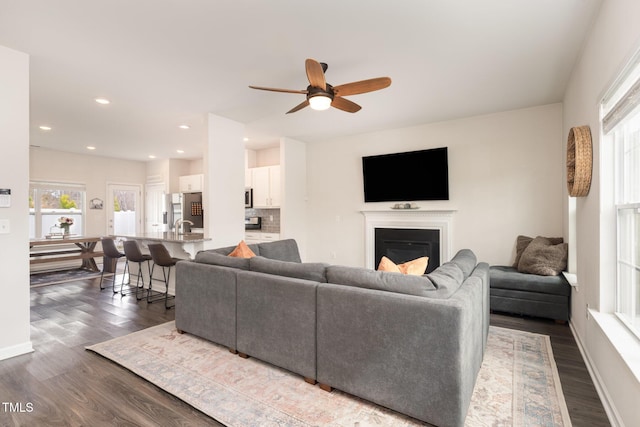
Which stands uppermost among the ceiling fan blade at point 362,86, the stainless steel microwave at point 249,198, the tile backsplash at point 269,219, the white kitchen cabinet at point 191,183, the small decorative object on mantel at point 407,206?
the ceiling fan blade at point 362,86

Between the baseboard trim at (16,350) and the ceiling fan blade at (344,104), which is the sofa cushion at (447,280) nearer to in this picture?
the ceiling fan blade at (344,104)

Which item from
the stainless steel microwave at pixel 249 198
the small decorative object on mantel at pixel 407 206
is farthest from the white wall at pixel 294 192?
the small decorative object on mantel at pixel 407 206

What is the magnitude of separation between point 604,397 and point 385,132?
4.33 metres

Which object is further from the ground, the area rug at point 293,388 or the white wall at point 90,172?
the white wall at point 90,172

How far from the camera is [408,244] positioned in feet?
16.8

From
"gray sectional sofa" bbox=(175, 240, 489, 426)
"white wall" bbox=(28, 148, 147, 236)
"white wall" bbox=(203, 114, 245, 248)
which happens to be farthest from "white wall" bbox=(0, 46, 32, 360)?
"white wall" bbox=(28, 148, 147, 236)

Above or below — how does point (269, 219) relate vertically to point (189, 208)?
below

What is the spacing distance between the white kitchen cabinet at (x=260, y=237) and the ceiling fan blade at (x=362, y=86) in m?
3.75

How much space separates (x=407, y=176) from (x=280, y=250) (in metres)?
2.40

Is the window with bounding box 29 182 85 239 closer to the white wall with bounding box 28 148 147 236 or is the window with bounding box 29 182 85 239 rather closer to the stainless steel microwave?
the white wall with bounding box 28 148 147 236

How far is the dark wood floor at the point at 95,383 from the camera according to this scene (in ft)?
6.16

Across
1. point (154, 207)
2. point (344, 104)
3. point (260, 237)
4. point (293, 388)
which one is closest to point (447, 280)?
point (293, 388)

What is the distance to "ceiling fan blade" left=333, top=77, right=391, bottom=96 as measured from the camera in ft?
8.24

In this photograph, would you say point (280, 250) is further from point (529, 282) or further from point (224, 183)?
point (529, 282)
